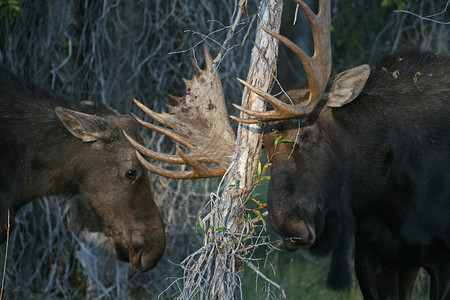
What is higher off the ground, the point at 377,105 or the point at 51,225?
the point at 377,105

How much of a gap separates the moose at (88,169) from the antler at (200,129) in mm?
305

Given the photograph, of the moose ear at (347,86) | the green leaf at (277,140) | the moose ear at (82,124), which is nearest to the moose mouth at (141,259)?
the moose ear at (82,124)

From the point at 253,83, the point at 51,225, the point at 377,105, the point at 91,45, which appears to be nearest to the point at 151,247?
the point at 253,83

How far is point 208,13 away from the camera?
6.52 m

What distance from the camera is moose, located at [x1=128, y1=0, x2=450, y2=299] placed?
13.1 ft

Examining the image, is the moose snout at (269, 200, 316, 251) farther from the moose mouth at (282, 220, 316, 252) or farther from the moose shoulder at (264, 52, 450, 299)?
the moose shoulder at (264, 52, 450, 299)

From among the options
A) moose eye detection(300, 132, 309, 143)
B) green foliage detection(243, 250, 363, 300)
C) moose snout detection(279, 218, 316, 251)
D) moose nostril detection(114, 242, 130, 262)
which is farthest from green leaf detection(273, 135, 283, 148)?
green foliage detection(243, 250, 363, 300)

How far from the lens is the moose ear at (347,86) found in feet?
13.5

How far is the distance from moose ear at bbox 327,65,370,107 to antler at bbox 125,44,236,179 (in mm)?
786

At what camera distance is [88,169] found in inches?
186

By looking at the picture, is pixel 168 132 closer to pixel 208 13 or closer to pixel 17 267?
pixel 208 13

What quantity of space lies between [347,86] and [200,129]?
112cm

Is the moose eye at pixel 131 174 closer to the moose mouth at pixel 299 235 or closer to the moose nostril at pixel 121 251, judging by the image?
the moose nostril at pixel 121 251

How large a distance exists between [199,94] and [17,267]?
12.1 ft
